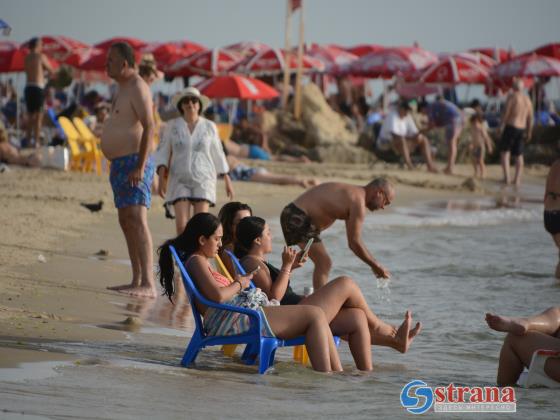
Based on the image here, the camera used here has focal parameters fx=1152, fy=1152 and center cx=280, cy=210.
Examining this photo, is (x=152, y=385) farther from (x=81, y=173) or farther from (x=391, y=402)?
(x=81, y=173)

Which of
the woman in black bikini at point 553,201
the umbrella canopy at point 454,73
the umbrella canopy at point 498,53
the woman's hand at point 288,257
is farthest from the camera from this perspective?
the umbrella canopy at point 498,53

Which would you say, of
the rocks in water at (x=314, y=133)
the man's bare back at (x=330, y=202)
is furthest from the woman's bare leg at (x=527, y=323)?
the rocks in water at (x=314, y=133)

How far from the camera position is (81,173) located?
663 inches

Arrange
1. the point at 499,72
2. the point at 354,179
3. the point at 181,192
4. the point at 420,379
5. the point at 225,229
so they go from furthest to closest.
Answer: the point at 499,72, the point at 354,179, the point at 181,192, the point at 225,229, the point at 420,379

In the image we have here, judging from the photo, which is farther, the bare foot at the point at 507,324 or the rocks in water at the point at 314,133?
the rocks in water at the point at 314,133

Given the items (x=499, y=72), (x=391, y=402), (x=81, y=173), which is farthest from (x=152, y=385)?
(x=499, y=72)

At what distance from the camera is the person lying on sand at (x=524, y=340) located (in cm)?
564

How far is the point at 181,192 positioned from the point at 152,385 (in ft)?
12.0

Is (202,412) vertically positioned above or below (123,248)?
above

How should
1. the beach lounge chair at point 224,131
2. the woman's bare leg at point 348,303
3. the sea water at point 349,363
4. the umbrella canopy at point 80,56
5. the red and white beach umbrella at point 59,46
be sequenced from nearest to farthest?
the sea water at point 349,363 → the woman's bare leg at point 348,303 → the beach lounge chair at point 224,131 → the umbrella canopy at point 80,56 → the red and white beach umbrella at point 59,46

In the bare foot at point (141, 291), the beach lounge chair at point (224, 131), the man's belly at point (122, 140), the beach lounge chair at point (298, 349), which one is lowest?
the beach lounge chair at point (224, 131)

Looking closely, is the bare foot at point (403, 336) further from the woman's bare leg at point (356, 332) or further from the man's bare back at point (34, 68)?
the man's bare back at point (34, 68)

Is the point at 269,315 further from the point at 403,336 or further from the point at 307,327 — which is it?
the point at 403,336

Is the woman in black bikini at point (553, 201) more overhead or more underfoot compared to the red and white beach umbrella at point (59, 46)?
→ more overhead
